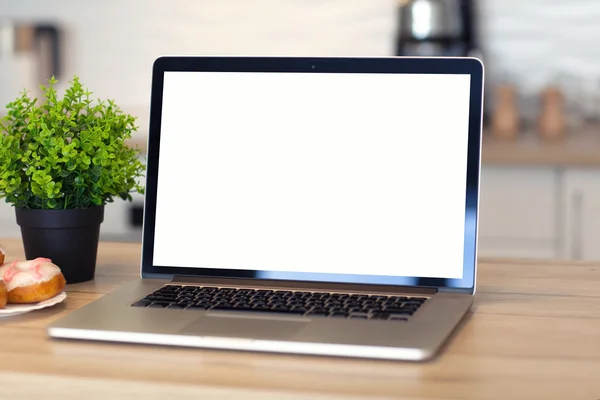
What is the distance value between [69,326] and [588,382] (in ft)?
1.48

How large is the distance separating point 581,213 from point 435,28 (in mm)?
720

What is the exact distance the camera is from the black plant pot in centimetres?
103

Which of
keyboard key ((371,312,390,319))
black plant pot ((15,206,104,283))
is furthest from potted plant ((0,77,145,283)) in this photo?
keyboard key ((371,312,390,319))

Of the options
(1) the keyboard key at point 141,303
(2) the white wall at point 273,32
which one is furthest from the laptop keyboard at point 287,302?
(2) the white wall at point 273,32

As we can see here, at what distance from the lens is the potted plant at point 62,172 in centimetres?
101

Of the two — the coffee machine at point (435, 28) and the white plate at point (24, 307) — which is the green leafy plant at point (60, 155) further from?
the coffee machine at point (435, 28)

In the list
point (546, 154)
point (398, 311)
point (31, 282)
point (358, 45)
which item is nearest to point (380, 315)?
point (398, 311)

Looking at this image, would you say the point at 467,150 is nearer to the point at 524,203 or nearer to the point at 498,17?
the point at 524,203

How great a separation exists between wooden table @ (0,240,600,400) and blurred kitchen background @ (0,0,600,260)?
163 cm

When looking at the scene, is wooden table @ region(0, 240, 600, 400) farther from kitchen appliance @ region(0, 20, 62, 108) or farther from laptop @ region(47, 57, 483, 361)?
kitchen appliance @ region(0, 20, 62, 108)

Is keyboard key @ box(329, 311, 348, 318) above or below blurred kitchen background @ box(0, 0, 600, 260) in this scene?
below

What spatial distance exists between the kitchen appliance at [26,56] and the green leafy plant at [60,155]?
2.04 metres

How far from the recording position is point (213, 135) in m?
1.05

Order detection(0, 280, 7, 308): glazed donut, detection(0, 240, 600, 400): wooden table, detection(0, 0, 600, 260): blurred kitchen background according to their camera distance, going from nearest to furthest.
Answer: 1. detection(0, 240, 600, 400): wooden table
2. detection(0, 280, 7, 308): glazed donut
3. detection(0, 0, 600, 260): blurred kitchen background
